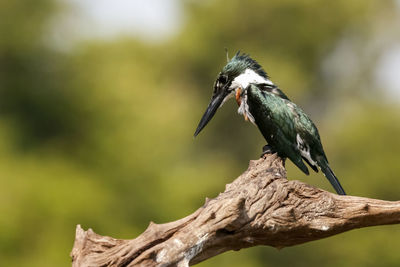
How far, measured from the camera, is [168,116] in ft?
62.6

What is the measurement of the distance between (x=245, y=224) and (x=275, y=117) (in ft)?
6.01

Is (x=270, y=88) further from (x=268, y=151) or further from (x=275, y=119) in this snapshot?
(x=268, y=151)

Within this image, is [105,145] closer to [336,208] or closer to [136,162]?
[136,162]

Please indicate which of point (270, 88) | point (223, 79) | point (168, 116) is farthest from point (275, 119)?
point (168, 116)

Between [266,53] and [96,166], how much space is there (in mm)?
8544

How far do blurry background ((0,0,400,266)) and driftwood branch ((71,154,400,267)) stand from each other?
9.09 meters

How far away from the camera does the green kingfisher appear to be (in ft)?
22.5

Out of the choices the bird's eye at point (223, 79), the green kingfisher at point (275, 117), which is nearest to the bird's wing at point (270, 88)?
the green kingfisher at point (275, 117)

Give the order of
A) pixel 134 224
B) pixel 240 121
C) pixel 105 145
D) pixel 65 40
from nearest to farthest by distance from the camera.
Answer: pixel 134 224, pixel 105 145, pixel 65 40, pixel 240 121

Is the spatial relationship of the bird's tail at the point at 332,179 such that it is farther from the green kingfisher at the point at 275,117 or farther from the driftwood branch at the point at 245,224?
the driftwood branch at the point at 245,224

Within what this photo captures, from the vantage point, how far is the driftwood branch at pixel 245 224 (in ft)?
16.9

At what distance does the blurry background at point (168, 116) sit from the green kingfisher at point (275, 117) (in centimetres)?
783

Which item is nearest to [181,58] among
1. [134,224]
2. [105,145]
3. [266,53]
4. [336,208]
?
[266,53]

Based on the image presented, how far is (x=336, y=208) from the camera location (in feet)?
18.0
